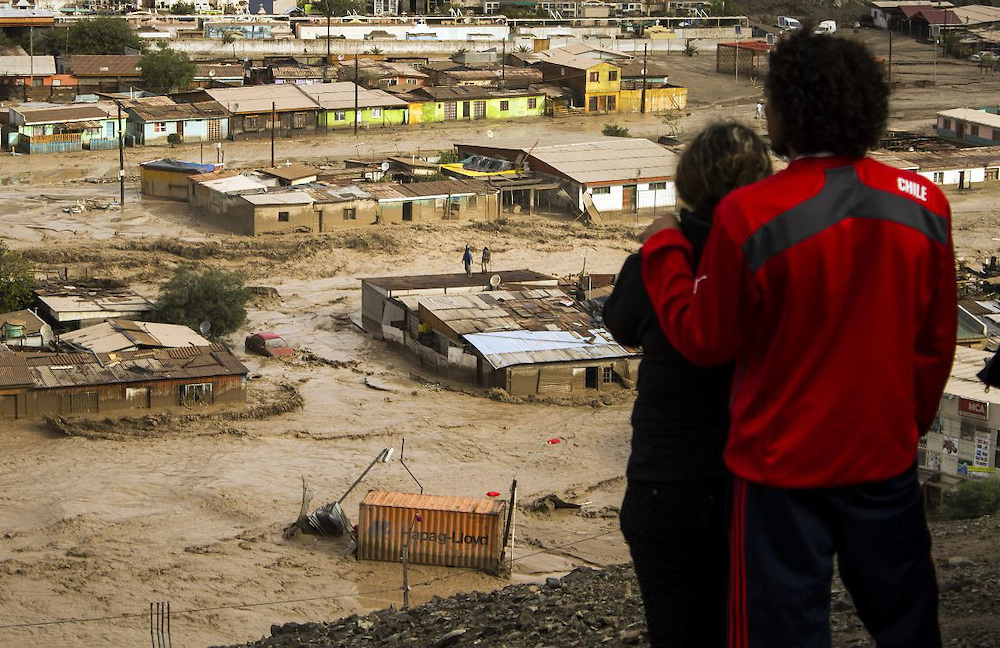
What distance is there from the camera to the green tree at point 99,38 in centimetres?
5225

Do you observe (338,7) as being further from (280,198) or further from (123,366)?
(123,366)

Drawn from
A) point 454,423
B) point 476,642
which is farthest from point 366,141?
point 476,642

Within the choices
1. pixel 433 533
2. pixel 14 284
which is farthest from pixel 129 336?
pixel 433 533

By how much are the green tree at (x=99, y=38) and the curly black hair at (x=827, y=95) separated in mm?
52763

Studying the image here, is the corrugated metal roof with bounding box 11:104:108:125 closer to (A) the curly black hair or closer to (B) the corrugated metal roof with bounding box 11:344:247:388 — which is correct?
(B) the corrugated metal roof with bounding box 11:344:247:388

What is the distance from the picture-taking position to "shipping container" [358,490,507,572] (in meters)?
13.7

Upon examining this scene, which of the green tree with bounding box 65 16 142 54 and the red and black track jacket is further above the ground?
the green tree with bounding box 65 16 142 54

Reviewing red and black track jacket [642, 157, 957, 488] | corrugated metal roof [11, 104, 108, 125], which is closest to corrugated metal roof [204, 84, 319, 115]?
corrugated metal roof [11, 104, 108, 125]

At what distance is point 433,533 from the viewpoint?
1379 cm

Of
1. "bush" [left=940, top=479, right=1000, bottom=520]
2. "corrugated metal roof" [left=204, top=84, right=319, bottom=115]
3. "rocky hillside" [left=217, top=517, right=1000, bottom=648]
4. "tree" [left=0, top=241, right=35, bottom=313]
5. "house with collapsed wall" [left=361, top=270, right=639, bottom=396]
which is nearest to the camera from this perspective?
"rocky hillside" [left=217, top=517, right=1000, bottom=648]

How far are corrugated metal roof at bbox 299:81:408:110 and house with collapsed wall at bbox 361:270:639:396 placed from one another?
63.5 feet

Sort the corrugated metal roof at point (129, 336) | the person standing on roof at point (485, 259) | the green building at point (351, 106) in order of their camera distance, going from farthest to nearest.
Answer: the green building at point (351, 106)
the person standing on roof at point (485, 259)
the corrugated metal roof at point (129, 336)

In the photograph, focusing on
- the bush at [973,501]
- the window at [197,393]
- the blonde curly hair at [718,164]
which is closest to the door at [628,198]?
the window at [197,393]

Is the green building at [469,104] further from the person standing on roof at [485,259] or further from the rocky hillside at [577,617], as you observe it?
the rocky hillside at [577,617]
